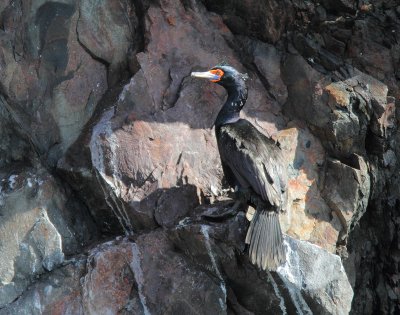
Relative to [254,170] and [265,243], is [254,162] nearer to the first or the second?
[254,170]

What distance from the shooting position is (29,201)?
5.20 metres

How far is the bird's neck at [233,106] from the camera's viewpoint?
5.40 metres

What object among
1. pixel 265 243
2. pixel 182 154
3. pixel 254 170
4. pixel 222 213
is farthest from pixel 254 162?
pixel 182 154

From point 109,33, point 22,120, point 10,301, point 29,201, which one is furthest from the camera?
point 109,33

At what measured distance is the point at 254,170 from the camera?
490 centimetres

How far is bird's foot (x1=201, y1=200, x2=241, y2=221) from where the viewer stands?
495 cm

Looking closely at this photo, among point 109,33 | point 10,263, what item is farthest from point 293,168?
point 10,263

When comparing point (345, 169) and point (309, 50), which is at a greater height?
point (309, 50)

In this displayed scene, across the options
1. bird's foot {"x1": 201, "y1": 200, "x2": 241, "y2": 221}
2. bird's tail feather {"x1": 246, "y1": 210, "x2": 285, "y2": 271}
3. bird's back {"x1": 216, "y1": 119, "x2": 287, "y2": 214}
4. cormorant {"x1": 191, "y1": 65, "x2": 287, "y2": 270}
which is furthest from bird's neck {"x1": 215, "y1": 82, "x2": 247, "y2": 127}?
bird's tail feather {"x1": 246, "y1": 210, "x2": 285, "y2": 271}

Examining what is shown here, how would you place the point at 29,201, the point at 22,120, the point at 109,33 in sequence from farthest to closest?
the point at 109,33 → the point at 22,120 → the point at 29,201

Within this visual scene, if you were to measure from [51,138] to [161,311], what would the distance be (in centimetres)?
183

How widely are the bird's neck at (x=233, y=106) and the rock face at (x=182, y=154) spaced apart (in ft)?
1.48

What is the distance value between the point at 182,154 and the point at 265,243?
53.2 inches

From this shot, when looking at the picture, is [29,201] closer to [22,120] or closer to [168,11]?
[22,120]
